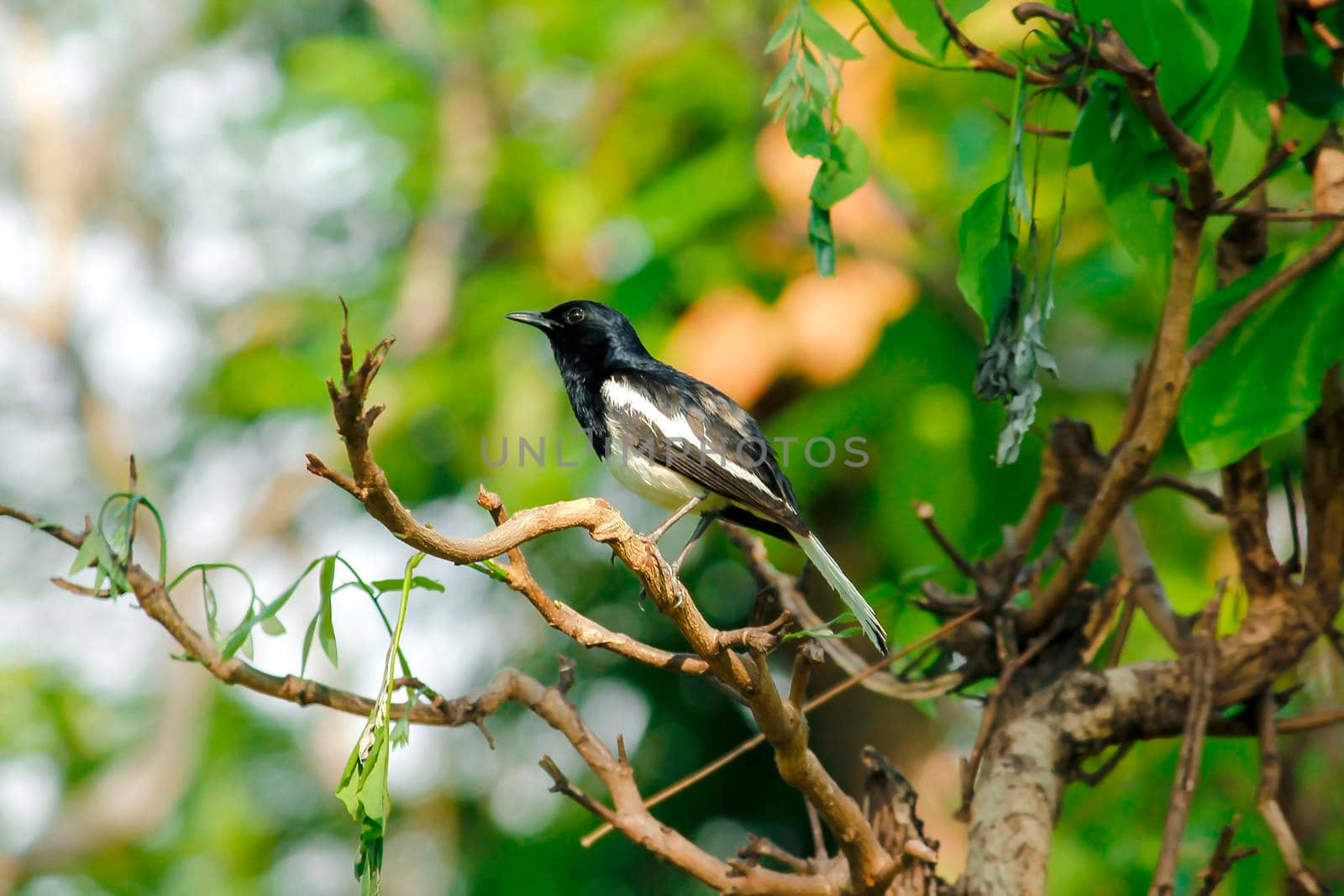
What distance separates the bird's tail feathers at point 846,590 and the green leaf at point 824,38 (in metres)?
1.23

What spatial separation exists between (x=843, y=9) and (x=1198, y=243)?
3.11 metres

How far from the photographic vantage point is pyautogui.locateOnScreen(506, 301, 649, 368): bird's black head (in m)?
4.33

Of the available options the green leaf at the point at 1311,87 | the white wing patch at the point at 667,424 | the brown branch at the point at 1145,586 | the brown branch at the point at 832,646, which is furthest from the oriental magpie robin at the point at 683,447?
the green leaf at the point at 1311,87

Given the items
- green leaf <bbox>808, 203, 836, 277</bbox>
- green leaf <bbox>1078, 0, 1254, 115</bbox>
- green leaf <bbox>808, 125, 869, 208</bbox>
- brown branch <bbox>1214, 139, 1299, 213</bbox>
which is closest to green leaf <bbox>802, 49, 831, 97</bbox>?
green leaf <bbox>808, 125, 869, 208</bbox>

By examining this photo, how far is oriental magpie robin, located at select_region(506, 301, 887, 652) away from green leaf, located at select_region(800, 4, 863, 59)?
1350 mm

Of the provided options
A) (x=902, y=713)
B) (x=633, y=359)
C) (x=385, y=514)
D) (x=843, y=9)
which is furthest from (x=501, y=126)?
(x=385, y=514)

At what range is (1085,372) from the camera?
5293 millimetres

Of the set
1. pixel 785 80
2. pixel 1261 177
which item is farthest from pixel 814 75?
pixel 1261 177

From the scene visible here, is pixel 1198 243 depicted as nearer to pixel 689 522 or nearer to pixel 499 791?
pixel 689 522

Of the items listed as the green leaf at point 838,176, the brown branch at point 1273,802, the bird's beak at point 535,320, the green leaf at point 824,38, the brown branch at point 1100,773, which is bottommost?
the brown branch at point 1273,802

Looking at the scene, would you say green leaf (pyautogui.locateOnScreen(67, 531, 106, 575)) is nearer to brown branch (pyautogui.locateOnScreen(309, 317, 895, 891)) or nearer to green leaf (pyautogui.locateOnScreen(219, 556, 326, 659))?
green leaf (pyautogui.locateOnScreen(219, 556, 326, 659))

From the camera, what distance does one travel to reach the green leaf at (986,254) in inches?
99.1

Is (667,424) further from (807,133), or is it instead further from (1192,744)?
(1192,744)

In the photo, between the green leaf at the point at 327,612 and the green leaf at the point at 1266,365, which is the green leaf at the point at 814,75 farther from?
the green leaf at the point at 327,612
